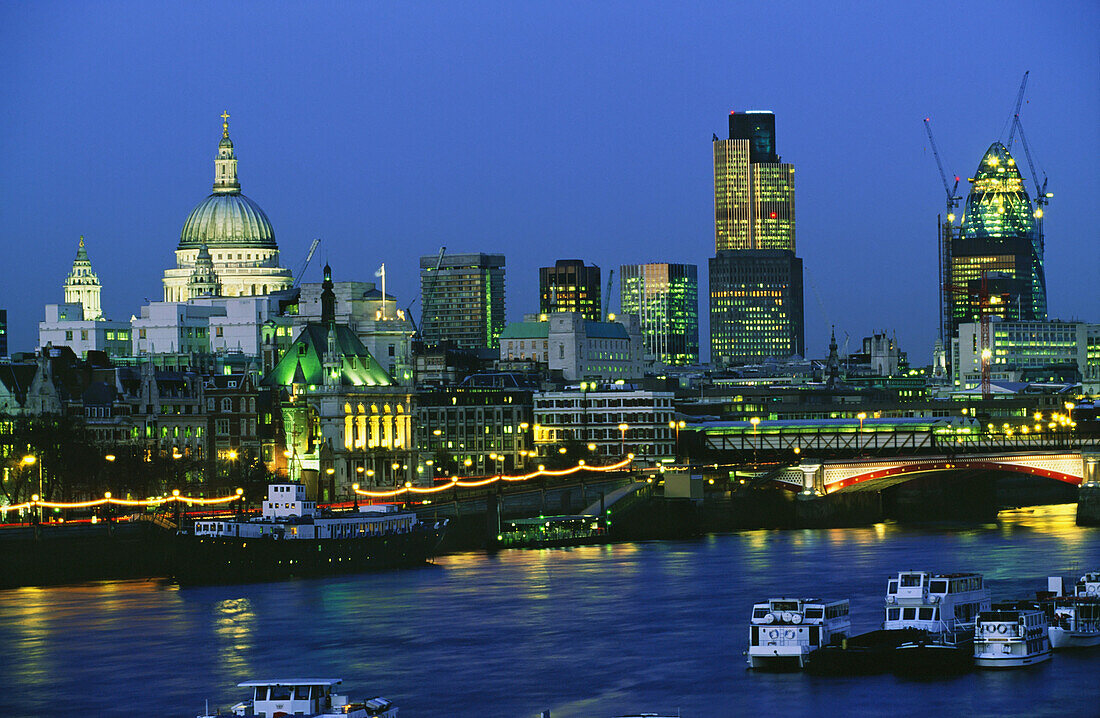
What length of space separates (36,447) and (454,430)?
57.9 meters

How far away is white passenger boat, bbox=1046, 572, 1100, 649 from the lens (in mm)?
68812

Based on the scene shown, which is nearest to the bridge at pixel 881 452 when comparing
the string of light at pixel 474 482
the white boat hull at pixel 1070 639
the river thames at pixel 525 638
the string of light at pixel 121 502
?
the string of light at pixel 474 482

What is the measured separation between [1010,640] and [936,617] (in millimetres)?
4535

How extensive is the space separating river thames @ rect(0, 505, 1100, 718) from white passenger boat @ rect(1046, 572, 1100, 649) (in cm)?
148

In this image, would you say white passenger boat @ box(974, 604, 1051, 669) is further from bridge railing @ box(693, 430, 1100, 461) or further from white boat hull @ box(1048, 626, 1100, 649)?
bridge railing @ box(693, 430, 1100, 461)

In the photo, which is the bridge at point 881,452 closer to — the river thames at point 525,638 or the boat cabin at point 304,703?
the river thames at point 525,638

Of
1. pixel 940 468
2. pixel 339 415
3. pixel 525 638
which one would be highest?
pixel 339 415

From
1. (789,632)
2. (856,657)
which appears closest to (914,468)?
(789,632)

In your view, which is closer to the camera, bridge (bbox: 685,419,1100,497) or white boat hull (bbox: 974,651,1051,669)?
white boat hull (bbox: 974,651,1051,669)

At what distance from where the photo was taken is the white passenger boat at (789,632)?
6606cm

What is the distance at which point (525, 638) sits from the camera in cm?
7369

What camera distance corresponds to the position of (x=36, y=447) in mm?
112875

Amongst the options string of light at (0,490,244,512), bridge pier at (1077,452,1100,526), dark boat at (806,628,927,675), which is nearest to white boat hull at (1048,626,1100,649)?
dark boat at (806,628,927,675)

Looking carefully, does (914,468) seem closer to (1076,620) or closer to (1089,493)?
(1089,493)
